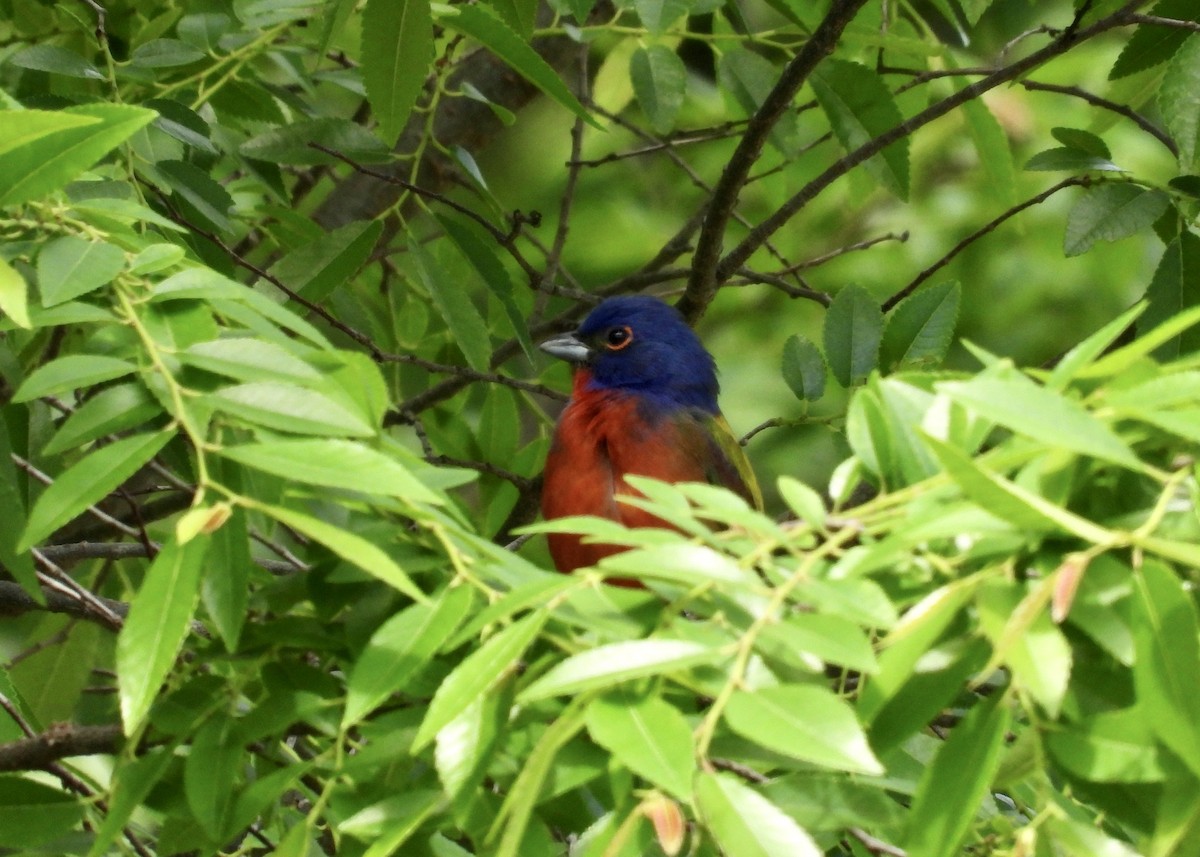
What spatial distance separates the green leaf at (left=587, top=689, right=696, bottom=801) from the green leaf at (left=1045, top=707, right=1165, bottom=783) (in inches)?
17.5

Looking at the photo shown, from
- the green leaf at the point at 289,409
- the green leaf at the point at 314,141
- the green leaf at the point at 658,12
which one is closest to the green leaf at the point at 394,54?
the green leaf at the point at 658,12

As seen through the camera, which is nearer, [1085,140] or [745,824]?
[745,824]

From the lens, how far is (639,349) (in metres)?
5.88

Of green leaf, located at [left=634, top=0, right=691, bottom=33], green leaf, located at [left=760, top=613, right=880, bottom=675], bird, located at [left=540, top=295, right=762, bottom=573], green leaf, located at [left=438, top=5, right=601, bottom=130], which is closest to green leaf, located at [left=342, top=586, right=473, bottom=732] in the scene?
green leaf, located at [left=760, top=613, right=880, bottom=675]

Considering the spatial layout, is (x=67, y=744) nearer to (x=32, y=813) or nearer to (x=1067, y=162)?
(x=32, y=813)

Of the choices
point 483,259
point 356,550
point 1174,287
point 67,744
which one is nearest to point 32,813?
point 67,744

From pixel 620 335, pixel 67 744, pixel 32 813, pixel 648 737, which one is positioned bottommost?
pixel 620 335

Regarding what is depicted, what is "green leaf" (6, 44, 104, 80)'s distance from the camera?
3617mm

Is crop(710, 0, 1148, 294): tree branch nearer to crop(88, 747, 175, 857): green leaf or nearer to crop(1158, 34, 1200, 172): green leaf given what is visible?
crop(1158, 34, 1200, 172): green leaf

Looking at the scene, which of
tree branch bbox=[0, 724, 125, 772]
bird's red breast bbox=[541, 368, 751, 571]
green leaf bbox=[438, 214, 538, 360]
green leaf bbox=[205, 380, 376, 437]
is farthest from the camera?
bird's red breast bbox=[541, 368, 751, 571]

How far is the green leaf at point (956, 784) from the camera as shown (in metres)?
1.72

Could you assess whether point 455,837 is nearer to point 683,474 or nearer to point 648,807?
point 648,807

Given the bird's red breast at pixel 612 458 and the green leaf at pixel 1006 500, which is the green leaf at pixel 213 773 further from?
the bird's red breast at pixel 612 458

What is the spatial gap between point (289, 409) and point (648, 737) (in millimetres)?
675
